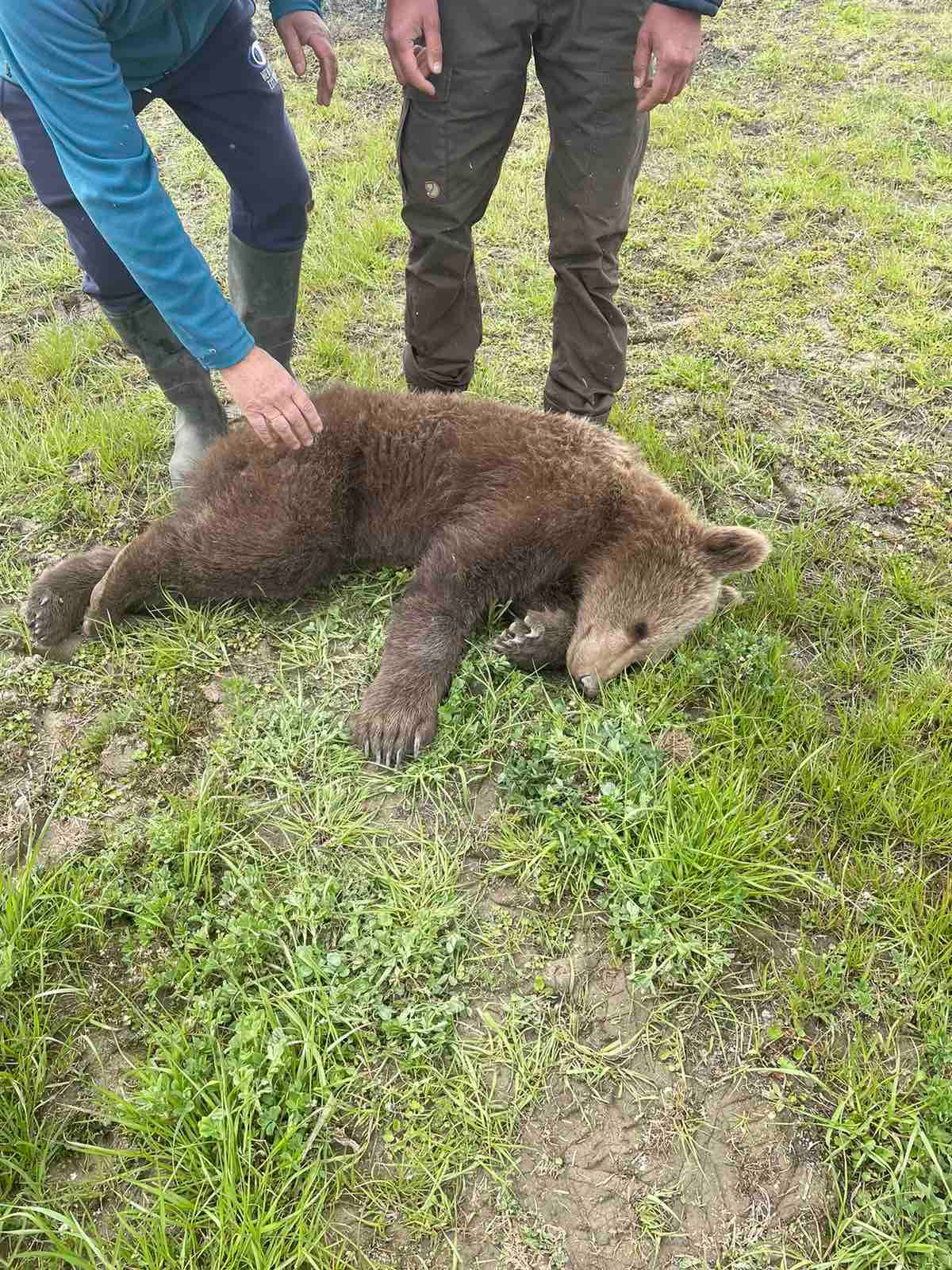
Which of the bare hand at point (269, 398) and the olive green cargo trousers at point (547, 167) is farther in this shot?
the olive green cargo trousers at point (547, 167)

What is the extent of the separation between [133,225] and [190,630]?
1706 mm

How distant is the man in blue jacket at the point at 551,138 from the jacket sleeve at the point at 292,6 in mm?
665

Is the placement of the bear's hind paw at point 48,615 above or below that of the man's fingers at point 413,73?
below

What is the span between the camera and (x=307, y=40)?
4020 millimetres

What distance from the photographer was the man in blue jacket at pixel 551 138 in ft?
12.0

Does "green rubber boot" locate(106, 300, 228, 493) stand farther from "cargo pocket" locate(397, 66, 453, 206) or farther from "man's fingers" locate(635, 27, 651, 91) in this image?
"man's fingers" locate(635, 27, 651, 91)

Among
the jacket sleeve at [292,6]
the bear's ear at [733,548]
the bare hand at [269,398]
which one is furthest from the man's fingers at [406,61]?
the bear's ear at [733,548]

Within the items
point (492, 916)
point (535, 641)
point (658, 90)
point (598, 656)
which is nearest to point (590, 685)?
point (598, 656)

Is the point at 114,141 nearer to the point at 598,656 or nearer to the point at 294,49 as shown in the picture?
the point at 294,49

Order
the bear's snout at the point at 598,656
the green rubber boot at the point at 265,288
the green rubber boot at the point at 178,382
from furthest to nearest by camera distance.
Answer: the green rubber boot at the point at 265,288
the green rubber boot at the point at 178,382
the bear's snout at the point at 598,656

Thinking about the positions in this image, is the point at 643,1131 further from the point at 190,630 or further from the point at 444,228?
the point at 444,228

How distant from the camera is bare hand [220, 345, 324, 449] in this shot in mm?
3043

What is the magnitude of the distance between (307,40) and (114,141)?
1937mm

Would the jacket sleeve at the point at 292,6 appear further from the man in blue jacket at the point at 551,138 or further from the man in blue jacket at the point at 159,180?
the man in blue jacket at the point at 551,138
